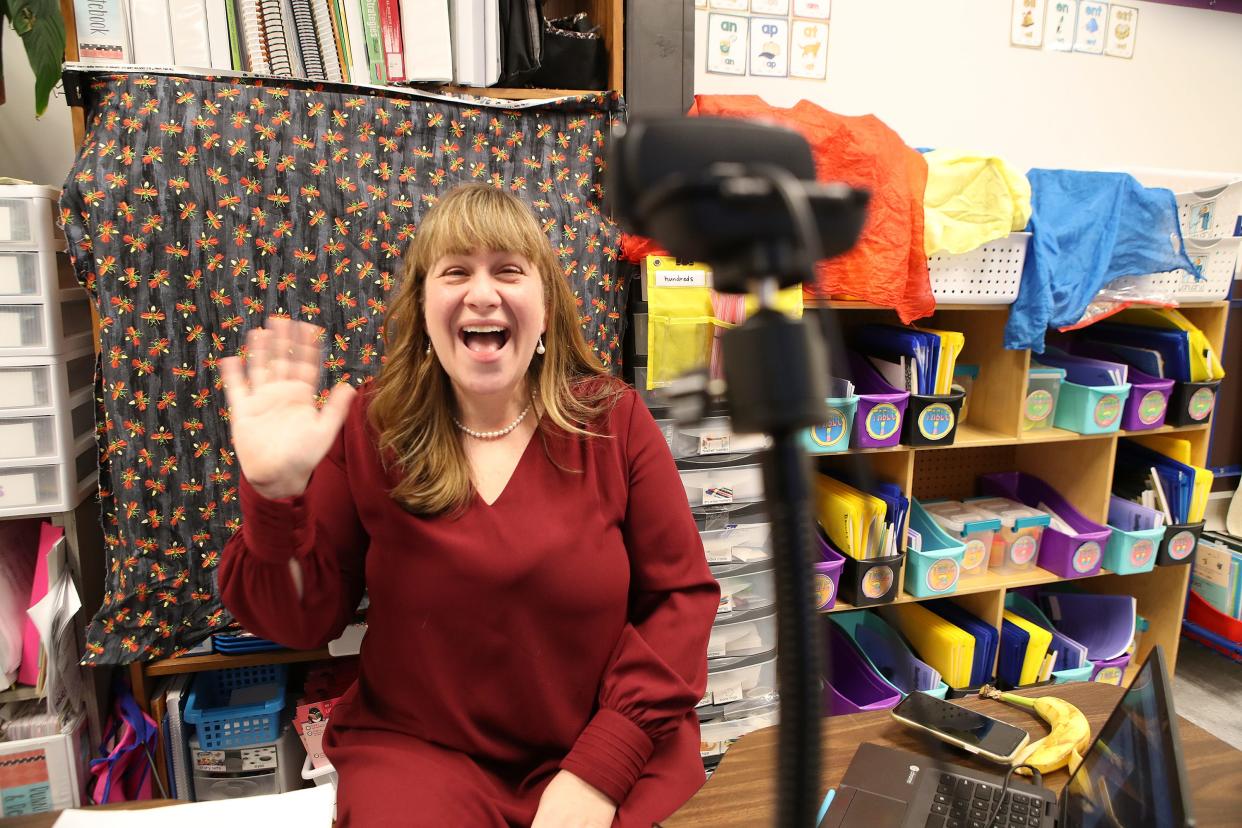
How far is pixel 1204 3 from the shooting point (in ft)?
8.71

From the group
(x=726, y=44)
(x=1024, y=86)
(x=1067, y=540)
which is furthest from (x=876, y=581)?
(x=1024, y=86)

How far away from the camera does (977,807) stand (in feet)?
2.80

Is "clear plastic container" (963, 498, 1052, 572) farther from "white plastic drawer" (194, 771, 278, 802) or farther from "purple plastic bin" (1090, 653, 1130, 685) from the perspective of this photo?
"white plastic drawer" (194, 771, 278, 802)

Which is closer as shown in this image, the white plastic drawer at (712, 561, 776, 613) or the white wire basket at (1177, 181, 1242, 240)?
the white plastic drawer at (712, 561, 776, 613)

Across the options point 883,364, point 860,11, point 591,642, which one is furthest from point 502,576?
point 860,11

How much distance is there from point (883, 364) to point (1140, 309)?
98cm

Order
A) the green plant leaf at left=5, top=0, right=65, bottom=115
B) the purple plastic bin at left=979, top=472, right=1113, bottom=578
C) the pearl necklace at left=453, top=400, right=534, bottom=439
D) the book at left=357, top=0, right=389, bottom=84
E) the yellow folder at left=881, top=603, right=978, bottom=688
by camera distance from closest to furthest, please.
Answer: the pearl necklace at left=453, top=400, right=534, bottom=439
the green plant leaf at left=5, top=0, right=65, bottom=115
the book at left=357, top=0, right=389, bottom=84
the yellow folder at left=881, top=603, right=978, bottom=688
the purple plastic bin at left=979, top=472, right=1113, bottom=578

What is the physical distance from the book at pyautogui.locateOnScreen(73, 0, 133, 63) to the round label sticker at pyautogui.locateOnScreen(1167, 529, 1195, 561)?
3011 mm

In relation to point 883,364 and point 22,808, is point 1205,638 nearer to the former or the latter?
point 883,364

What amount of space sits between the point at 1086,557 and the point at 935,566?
1.80 feet

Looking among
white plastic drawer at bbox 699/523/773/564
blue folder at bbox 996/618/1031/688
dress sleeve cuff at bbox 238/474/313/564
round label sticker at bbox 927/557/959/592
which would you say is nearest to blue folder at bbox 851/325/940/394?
round label sticker at bbox 927/557/959/592

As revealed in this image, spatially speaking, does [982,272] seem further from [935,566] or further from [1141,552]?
[1141,552]

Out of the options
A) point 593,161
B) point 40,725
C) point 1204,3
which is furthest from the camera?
point 1204,3

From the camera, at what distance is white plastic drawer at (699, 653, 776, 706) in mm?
2002
